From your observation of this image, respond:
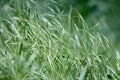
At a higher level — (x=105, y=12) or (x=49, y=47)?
(x=105, y=12)

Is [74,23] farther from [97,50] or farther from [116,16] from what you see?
[116,16]

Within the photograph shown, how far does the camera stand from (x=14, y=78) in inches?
76.2

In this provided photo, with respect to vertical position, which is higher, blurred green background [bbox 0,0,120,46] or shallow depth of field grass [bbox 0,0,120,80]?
blurred green background [bbox 0,0,120,46]

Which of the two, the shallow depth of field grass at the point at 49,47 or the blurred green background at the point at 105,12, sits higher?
the blurred green background at the point at 105,12

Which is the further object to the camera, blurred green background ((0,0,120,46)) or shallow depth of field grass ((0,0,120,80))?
shallow depth of field grass ((0,0,120,80))

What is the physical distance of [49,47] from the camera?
7.38 feet

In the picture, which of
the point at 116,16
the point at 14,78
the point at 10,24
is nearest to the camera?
the point at 116,16

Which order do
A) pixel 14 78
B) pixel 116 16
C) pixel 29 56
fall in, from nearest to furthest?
pixel 116 16 → pixel 14 78 → pixel 29 56

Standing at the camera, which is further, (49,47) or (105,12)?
(49,47)

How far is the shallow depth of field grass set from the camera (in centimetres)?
204

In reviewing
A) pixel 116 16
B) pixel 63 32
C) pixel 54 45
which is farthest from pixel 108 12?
pixel 63 32

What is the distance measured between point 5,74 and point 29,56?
8.1 inches

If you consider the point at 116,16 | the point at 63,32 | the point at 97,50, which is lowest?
the point at 97,50

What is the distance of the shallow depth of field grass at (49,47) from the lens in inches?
80.5
